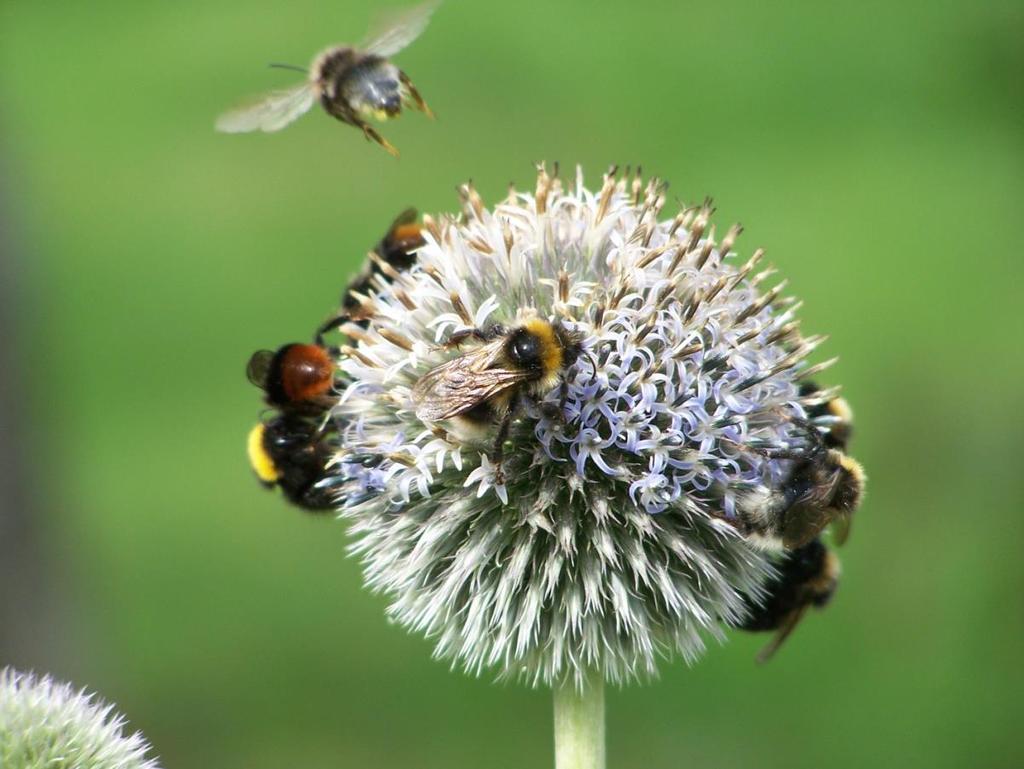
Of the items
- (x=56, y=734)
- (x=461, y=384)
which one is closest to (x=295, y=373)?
(x=461, y=384)

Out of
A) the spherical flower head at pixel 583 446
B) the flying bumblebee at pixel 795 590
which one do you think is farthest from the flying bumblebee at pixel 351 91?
the flying bumblebee at pixel 795 590

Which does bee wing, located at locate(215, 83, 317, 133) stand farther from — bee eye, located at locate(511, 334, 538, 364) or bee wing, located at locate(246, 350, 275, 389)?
bee eye, located at locate(511, 334, 538, 364)

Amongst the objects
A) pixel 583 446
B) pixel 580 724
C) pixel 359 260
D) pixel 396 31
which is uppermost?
pixel 359 260

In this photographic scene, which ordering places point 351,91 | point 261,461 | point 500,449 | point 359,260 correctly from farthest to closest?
point 359,260 → point 351,91 → point 261,461 → point 500,449

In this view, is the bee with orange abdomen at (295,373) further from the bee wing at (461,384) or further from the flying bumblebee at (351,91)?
the flying bumblebee at (351,91)

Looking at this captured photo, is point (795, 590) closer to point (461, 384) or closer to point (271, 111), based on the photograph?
point (461, 384)

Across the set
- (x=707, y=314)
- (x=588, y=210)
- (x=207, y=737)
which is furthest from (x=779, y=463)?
(x=207, y=737)

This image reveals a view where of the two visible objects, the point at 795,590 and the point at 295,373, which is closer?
the point at 295,373
